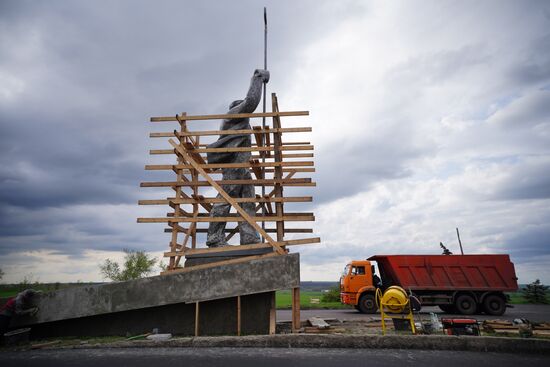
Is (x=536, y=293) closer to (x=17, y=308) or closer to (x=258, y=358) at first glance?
(x=258, y=358)

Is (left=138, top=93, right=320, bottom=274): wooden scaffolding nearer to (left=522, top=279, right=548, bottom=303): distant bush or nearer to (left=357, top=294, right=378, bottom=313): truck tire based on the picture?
(left=357, top=294, right=378, bottom=313): truck tire

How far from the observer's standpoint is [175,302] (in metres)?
7.14

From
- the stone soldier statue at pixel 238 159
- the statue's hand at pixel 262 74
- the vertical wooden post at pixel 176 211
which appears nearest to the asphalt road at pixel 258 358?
the vertical wooden post at pixel 176 211

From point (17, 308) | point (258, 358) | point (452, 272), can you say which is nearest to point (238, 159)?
point (258, 358)

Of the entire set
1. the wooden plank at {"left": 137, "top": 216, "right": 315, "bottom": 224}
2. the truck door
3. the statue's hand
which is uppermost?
the statue's hand

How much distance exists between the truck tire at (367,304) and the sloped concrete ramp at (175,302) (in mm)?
7443

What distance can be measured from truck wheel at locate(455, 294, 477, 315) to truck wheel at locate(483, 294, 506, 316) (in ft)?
1.46

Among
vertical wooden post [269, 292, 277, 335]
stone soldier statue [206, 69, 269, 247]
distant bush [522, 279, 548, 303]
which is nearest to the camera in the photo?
vertical wooden post [269, 292, 277, 335]

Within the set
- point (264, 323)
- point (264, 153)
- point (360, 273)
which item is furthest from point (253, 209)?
point (360, 273)

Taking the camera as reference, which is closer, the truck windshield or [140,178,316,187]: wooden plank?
[140,178,316,187]: wooden plank

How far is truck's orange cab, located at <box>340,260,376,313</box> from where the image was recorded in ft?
44.1

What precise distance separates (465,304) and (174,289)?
11.7 meters

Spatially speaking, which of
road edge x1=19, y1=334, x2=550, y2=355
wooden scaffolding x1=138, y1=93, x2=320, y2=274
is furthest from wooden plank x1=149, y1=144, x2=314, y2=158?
road edge x1=19, y1=334, x2=550, y2=355

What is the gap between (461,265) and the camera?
43.9 feet
